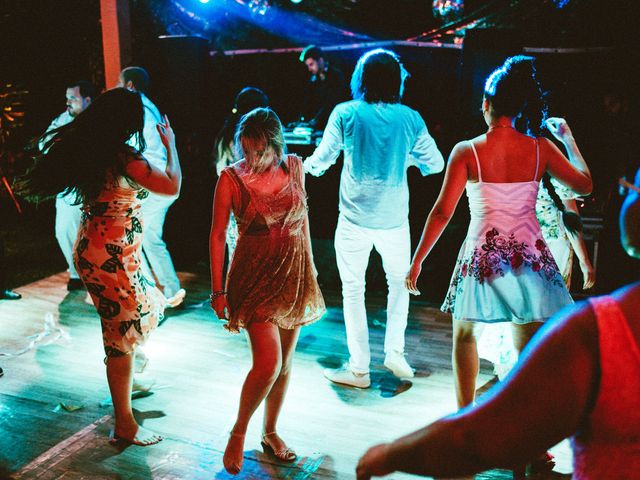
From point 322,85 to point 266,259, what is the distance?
14.1 feet

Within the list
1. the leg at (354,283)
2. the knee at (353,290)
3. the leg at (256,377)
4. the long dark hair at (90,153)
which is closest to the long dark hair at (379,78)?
the leg at (354,283)

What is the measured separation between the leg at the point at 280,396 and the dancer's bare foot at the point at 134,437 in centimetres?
55

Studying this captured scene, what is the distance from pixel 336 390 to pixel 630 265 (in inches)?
132

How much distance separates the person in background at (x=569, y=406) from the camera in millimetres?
819

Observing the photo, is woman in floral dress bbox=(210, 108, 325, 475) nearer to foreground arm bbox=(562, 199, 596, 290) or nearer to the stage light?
foreground arm bbox=(562, 199, 596, 290)

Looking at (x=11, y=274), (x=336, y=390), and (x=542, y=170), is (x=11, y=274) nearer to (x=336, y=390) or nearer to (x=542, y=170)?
(x=336, y=390)

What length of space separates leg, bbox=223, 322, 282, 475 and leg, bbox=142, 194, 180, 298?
2388 millimetres

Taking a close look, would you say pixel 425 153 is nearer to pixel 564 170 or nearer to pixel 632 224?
pixel 564 170

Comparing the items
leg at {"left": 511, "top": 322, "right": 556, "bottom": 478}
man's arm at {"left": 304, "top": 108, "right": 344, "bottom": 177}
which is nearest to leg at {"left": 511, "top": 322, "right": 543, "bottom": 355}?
leg at {"left": 511, "top": 322, "right": 556, "bottom": 478}

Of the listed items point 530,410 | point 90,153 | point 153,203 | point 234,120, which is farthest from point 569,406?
point 153,203

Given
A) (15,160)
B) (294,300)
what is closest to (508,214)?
(294,300)

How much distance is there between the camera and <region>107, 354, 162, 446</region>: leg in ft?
9.02

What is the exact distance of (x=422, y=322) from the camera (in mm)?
4516

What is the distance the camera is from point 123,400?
2.78m
